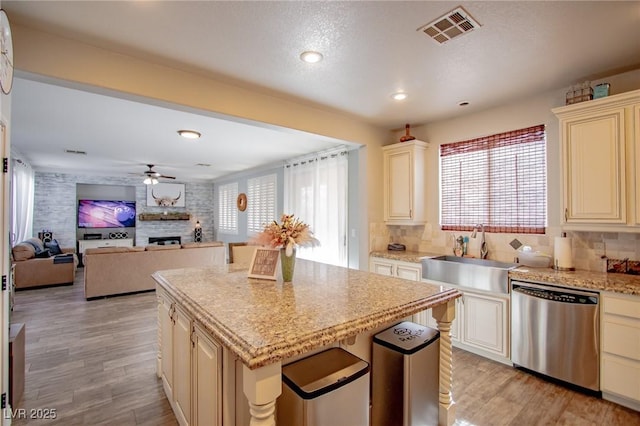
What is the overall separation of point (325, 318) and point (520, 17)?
208cm

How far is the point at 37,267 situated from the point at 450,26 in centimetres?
730

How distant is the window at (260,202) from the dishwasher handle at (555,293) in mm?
4621

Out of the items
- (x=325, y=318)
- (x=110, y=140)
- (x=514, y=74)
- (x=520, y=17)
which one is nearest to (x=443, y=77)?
(x=514, y=74)

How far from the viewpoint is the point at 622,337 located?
85.8 inches

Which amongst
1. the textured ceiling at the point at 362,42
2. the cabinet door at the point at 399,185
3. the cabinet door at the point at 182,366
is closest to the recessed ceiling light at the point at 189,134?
the textured ceiling at the point at 362,42

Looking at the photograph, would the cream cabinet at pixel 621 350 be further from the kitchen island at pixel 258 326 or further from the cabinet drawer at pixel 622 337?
the kitchen island at pixel 258 326

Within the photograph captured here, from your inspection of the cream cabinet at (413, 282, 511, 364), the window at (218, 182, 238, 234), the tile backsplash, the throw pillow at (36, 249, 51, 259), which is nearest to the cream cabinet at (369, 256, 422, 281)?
the tile backsplash

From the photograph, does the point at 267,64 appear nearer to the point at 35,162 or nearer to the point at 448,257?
the point at 448,257

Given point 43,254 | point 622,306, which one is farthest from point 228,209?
point 622,306

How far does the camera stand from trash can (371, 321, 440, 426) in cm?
167

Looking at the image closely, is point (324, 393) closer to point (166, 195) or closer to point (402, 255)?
point (402, 255)

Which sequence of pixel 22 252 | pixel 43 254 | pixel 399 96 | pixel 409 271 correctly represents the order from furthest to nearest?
pixel 43 254, pixel 22 252, pixel 409 271, pixel 399 96

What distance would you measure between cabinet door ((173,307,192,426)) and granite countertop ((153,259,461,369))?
0.21 m

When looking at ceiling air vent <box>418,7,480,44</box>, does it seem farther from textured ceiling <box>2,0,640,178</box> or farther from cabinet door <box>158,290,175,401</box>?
cabinet door <box>158,290,175,401</box>
